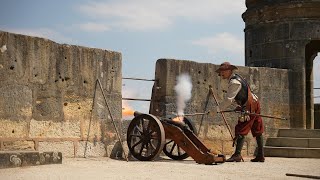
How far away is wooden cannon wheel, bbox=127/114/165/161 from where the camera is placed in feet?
27.5

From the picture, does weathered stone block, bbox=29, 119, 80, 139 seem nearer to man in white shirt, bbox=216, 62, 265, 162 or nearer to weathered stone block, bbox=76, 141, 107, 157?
weathered stone block, bbox=76, 141, 107, 157

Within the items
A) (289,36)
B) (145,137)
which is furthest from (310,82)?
(145,137)

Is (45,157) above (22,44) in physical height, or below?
below

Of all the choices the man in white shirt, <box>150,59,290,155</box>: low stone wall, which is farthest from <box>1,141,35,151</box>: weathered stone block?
the man in white shirt

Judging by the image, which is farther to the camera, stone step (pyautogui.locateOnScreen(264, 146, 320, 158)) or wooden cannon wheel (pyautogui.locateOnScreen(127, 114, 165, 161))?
stone step (pyautogui.locateOnScreen(264, 146, 320, 158))

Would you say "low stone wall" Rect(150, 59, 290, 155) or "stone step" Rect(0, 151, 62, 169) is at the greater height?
"low stone wall" Rect(150, 59, 290, 155)

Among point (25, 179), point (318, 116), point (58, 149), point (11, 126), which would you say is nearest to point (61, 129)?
point (58, 149)

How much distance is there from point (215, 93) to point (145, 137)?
118 inches

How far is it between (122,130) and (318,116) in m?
10.3

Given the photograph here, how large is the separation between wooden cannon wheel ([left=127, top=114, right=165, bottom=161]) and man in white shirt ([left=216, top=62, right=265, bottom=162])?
134 centimetres

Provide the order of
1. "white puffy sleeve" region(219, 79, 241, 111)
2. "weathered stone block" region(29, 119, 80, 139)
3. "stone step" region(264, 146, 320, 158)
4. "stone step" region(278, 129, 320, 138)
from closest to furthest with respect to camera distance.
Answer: "weathered stone block" region(29, 119, 80, 139) → "white puffy sleeve" region(219, 79, 241, 111) → "stone step" region(264, 146, 320, 158) → "stone step" region(278, 129, 320, 138)

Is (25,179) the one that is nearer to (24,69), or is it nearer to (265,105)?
(24,69)

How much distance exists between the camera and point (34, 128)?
27.2 ft

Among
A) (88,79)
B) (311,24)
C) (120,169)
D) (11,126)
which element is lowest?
(120,169)
